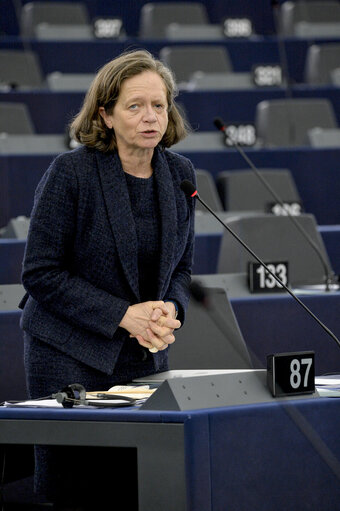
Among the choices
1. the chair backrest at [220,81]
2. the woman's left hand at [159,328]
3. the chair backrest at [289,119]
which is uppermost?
the chair backrest at [220,81]

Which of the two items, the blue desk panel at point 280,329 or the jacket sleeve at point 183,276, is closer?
the jacket sleeve at point 183,276

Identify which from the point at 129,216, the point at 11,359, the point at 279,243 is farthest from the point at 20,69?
the point at 129,216

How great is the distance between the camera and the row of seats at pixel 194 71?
6.43m

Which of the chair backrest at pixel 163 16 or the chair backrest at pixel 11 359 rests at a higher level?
the chair backrest at pixel 163 16

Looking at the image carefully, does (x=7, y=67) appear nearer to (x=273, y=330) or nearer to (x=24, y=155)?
(x=24, y=155)

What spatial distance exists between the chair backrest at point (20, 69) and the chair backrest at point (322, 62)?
180 cm

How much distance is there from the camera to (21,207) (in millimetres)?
5031

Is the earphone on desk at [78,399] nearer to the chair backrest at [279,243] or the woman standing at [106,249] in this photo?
the woman standing at [106,249]

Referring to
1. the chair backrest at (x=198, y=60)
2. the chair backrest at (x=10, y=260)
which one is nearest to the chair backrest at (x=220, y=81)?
the chair backrest at (x=198, y=60)

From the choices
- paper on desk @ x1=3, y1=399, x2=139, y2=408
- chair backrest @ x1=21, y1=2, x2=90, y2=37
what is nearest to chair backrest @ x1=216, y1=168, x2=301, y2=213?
chair backrest @ x1=21, y1=2, x2=90, y2=37

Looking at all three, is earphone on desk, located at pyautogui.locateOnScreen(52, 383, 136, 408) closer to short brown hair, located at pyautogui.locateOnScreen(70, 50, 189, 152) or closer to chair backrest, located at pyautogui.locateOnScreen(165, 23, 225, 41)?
short brown hair, located at pyautogui.locateOnScreen(70, 50, 189, 152)

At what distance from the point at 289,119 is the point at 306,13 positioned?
6.68 ft

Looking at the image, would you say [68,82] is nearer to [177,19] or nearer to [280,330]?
[177,19]

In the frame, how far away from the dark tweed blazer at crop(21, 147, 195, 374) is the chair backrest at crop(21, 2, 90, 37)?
17.9ft
